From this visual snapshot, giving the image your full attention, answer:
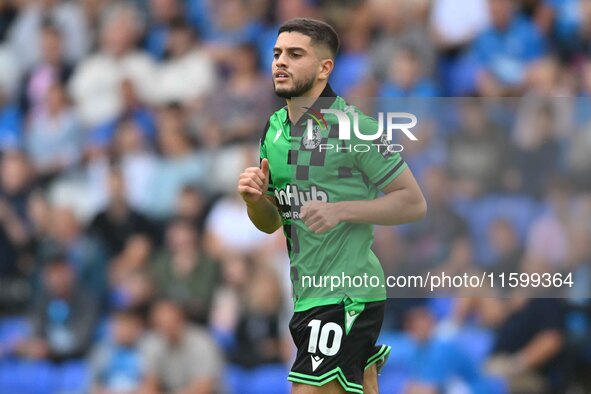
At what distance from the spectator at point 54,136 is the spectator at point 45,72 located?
4.9 inches

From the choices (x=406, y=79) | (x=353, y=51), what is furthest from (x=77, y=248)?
(x=406, y=79)

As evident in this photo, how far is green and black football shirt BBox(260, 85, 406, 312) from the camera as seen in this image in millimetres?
5410

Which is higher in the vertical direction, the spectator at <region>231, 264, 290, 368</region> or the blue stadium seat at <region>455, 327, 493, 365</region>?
the spectator at <region>231, 264, 290, 368</region>

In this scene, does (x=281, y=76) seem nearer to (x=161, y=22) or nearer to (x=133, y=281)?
(x=133, y=281)

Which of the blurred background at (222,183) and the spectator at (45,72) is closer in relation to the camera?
the blurred background at (222,183)

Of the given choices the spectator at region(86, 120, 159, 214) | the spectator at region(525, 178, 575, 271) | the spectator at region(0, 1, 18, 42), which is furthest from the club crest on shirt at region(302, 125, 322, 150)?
the spectator at region(0, 1, 18, 42)

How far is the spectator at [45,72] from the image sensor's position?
12.0 m

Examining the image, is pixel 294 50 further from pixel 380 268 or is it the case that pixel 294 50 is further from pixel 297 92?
pixel 380 268

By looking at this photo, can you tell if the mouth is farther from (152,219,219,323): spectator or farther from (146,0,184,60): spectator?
(146,0,184,60): spectator

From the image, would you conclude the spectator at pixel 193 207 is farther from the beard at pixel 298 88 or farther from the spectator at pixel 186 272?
the beard at pixel 298 88

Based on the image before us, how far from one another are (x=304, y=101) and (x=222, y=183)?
505 cm

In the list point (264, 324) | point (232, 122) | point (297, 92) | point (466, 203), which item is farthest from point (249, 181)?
point (232, 122)

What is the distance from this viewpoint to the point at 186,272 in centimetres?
1032

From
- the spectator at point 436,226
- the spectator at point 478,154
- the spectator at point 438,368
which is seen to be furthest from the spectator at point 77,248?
the spectator at point 436,226
